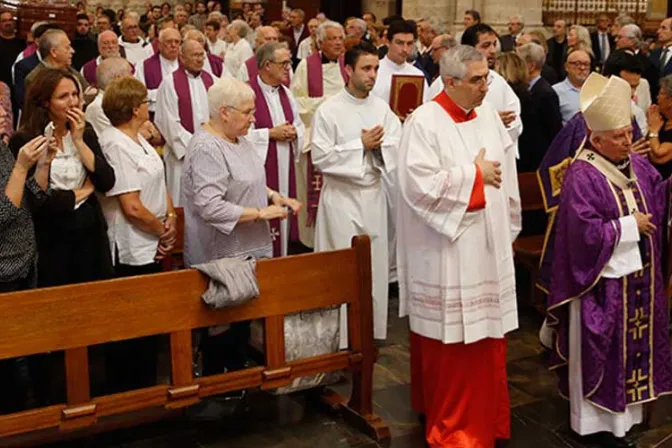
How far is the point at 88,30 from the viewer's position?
1101cm

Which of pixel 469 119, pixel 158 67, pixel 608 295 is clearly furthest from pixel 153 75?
pixel 608 295

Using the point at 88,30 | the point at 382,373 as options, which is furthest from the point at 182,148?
the point at 88,30

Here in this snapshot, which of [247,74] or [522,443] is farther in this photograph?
[247,74]

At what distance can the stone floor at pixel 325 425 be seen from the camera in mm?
4332

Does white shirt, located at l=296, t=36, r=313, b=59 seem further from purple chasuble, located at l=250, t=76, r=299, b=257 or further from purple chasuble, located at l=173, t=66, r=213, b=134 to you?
purple chasuble, located at l=250, t=76, r=299, b=257

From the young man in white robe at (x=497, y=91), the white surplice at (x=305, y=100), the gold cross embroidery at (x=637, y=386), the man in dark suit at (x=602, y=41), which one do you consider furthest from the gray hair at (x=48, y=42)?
the man in dark suit at (x=602, y=41)

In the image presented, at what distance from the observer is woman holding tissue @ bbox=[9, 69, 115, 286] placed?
4.14 meters

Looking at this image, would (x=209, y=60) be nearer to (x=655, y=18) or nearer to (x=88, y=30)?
(x=88, y=30)

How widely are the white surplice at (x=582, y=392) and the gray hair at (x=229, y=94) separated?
1713mm

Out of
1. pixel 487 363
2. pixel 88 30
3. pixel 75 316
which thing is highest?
pixel 88 30

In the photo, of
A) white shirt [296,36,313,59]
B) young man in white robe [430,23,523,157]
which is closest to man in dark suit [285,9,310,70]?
white shirt [296,36,313,59]

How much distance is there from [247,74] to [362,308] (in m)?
4.49

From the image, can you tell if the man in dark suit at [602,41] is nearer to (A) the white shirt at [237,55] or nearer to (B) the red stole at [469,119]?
(A) the white shirt at [237,55]

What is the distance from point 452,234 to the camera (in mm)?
3947
